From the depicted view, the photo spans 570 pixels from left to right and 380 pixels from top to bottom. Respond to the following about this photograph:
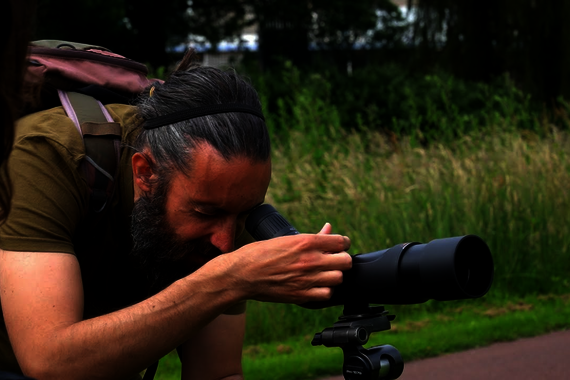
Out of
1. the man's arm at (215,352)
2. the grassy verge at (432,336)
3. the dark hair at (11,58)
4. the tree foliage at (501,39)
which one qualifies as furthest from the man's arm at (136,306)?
the tree foliage at (501,39)

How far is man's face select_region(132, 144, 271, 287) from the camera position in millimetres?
2428

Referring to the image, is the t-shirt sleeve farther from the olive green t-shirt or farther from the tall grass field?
the tall grass field

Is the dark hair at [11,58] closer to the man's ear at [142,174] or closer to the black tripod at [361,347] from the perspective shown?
the man's ear at [142,174]

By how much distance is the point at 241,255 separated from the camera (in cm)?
219

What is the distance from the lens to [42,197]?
2.26 metres

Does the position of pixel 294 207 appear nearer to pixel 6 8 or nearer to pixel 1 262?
pixel 1 262

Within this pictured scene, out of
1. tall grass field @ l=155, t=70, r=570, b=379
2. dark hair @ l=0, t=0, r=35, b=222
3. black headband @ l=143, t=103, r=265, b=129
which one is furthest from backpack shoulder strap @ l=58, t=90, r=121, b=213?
tall grass field @ l=155, t=70, r=570, b=379

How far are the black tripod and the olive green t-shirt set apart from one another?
2.18 feet

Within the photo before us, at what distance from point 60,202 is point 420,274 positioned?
91 centimetres

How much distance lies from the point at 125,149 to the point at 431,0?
12104 millimetres

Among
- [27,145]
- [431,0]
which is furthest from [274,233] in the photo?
[431,0]

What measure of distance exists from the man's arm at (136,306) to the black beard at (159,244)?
26cm

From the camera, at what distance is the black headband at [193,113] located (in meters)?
2.47

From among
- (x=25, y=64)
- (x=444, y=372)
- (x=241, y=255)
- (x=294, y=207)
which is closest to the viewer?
(x=25, y=64)
